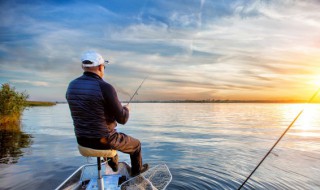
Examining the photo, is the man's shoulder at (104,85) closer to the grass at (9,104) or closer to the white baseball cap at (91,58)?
the white baseball cap at (91,58)

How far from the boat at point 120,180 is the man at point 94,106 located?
4.73 ft

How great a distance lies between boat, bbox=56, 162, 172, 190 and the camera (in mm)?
6828

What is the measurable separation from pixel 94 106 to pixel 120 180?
2825 mm

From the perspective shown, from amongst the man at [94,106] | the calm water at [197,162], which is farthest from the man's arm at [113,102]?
the calm water at [197,162]

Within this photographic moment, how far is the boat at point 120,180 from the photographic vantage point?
6828mm

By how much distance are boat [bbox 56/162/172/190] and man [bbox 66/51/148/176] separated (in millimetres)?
1443

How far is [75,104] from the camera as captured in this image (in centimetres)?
542

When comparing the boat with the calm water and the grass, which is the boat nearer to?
the calm water

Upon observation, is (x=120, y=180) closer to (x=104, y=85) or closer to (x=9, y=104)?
(x=104, y=85)

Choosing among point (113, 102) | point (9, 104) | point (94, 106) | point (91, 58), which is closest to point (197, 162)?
point (113, 102)

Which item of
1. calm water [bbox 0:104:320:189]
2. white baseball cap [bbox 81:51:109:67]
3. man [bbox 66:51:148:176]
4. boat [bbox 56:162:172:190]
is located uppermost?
white baseball cap [bbox 81:51:109:67]

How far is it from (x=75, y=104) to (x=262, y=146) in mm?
16498

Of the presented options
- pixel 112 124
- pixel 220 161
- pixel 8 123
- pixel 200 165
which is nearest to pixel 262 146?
pixel 220 161

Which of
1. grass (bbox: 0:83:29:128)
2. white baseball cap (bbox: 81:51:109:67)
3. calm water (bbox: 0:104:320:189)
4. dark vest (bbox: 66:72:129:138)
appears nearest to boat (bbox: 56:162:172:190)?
dark vest (bbox: 66:72:129:138)
